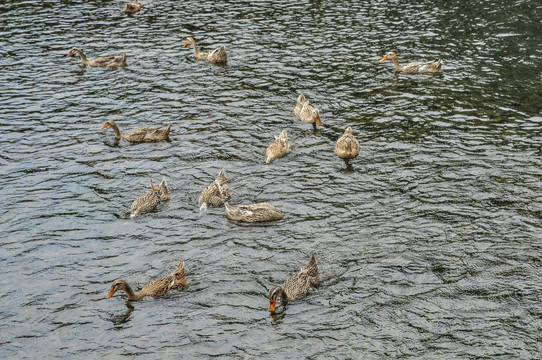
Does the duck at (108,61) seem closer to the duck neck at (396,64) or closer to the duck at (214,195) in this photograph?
the duck neck at (396,64)

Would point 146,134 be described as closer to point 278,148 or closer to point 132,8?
point 278,148

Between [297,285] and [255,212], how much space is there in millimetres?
3018

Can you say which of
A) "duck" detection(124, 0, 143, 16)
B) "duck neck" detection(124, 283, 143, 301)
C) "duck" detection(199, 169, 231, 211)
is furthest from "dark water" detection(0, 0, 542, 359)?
"duck" detection(124, 0, 143, 16)

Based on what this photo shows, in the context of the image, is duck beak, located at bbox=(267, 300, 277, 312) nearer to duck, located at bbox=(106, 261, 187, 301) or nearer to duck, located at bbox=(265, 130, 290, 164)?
duck, located at bbox=(106, 261, 187, 301)

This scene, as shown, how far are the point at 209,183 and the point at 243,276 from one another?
4378 millimetres

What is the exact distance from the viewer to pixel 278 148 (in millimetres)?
17875

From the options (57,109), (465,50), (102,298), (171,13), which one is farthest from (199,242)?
(171,13)

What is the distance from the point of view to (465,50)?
2597 cm

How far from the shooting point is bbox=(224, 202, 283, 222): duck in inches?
591

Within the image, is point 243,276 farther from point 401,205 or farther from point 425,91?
point 425,91

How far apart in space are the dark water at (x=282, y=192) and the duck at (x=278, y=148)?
236mm

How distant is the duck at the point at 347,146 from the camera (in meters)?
17.6

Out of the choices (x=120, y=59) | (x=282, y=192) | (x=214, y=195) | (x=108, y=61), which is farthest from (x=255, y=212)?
(x=108, y=61)

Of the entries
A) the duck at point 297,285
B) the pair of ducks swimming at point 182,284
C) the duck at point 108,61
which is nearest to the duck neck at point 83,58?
the duck at point 108,61
